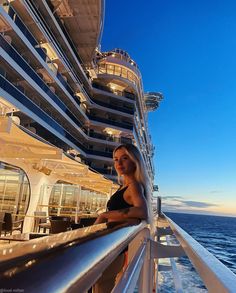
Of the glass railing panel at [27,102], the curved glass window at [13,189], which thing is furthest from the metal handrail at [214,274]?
the glass railing panel at [27,102]

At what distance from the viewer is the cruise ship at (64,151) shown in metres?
0.60

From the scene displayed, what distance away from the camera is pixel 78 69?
36500 mm

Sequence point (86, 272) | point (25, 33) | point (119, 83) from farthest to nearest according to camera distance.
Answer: point (119, 83) < point (25, 33) < point (86, 272)

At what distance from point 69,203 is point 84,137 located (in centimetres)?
1269

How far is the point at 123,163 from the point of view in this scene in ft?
8.36

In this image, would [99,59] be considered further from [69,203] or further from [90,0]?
[69,203]

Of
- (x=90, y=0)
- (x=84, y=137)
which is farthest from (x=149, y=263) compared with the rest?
(x=84, y=137)

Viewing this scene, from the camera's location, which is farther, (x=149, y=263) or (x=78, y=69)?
(x=78, y=69)

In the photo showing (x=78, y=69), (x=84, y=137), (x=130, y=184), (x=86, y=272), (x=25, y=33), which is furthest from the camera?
(x=84, y=137)

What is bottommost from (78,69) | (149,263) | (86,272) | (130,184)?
(149,263)

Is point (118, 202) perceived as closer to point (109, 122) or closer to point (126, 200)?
point (126, 200)

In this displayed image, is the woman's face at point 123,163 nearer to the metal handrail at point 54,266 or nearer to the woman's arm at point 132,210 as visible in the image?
the woman's arm at point 132,210

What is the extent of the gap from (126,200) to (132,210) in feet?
0.85

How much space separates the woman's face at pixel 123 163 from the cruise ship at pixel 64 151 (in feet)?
1.44
